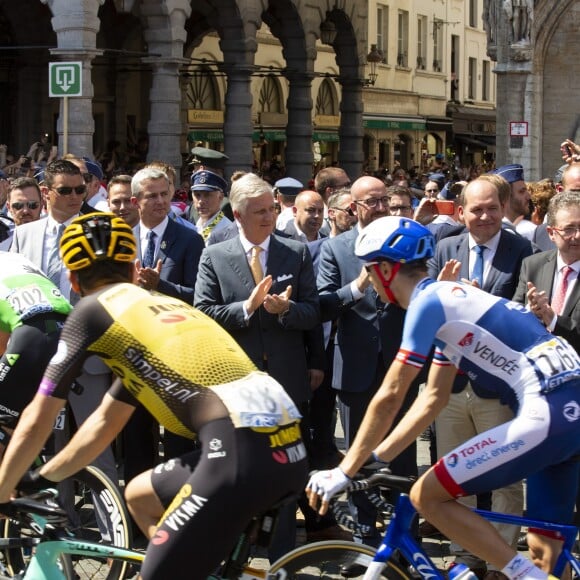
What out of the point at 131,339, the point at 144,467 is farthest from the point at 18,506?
the point at 144,467

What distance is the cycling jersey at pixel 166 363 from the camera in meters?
4.87

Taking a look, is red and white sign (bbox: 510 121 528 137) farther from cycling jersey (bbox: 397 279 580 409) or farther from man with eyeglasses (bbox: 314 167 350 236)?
cycling jersey (bbox: 397 279 580 409)

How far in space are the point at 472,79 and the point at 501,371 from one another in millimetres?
62455

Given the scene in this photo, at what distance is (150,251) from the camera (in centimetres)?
895

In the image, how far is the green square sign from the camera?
Result: 16359 millimetres

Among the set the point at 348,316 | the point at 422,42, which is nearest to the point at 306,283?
the point at 348,316

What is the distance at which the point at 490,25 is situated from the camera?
34312 millimetres

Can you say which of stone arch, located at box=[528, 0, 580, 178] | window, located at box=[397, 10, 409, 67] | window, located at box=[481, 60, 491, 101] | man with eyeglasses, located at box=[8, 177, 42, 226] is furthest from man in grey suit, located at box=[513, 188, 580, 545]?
window, located at box=[481, 60, 491, 101]

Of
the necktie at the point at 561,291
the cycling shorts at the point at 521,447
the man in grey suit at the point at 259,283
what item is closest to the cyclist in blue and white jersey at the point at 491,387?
the cycling shorts at the point at 521,447

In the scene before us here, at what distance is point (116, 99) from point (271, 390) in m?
35.7

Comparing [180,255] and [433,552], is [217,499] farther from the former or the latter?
[180,255]

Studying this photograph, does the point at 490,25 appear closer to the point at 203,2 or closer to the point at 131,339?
the point at 203,2

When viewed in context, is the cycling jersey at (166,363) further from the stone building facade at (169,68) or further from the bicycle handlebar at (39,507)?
the stone building facade at (169,68)

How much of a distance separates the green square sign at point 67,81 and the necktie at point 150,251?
303 inches
